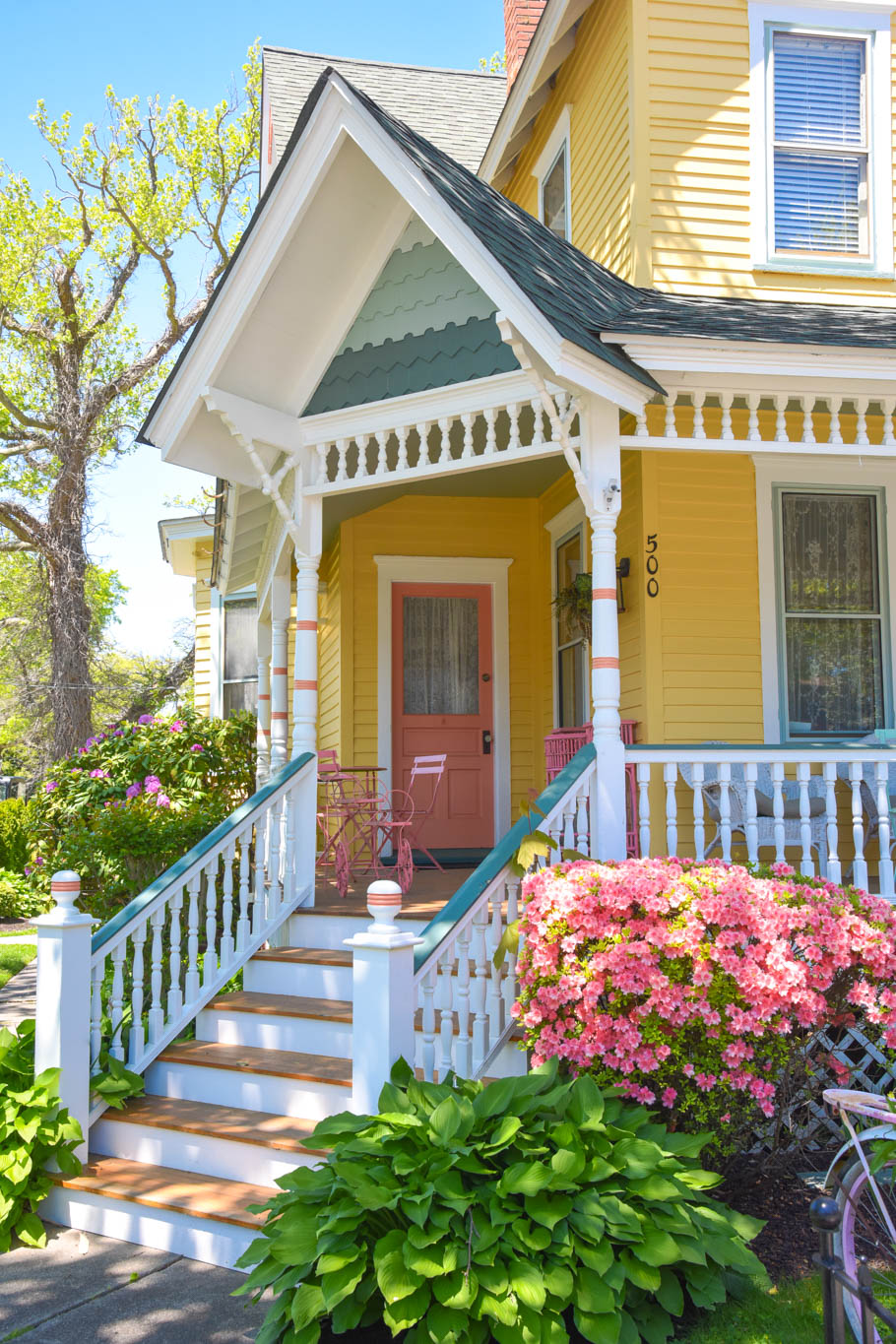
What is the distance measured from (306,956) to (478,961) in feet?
5.46

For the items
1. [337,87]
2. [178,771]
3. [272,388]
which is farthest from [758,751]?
[178,771]

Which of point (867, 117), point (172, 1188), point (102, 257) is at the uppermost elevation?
point (102, 257)

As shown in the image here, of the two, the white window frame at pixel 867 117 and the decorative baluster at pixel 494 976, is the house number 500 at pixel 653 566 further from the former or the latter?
the decorative baluster at pixel 494 976

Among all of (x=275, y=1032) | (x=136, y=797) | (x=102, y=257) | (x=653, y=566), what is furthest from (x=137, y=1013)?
(x=102, y=257)

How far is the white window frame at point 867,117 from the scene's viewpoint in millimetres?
7758

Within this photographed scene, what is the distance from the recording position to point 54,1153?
16.3 feet

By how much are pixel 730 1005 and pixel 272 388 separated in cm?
452

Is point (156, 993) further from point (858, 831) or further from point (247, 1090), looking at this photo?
point (858, 831)

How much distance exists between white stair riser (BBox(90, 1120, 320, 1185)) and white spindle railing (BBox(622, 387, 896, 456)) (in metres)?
3.70

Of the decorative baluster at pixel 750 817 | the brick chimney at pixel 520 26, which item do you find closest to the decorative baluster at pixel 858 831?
the decorative baluster at pixel 750 817

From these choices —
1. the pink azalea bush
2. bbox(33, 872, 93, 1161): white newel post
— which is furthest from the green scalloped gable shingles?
bbox(33, 872, 93, 1161): white newel post

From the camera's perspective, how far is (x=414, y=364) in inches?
261

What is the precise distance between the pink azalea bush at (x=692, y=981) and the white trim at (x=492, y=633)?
4915 mm

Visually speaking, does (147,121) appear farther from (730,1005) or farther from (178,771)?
(730,1005)
